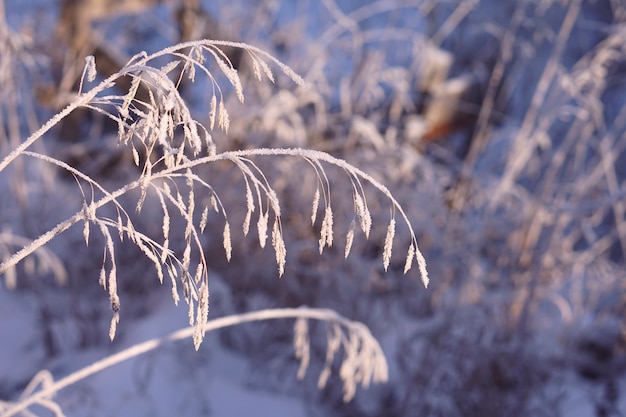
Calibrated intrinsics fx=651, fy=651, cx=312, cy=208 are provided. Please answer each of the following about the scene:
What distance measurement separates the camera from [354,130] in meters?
2.80

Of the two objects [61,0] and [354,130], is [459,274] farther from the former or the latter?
[61,0]

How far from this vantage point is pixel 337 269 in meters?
2.50

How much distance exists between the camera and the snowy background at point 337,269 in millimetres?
2164

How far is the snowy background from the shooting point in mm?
2164

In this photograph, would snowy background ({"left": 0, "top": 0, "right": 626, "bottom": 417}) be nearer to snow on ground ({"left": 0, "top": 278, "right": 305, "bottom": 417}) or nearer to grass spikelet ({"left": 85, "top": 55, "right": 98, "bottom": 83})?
snow on ground ({"left": 0, "top": 278, "right": 305, "bottom": 417})

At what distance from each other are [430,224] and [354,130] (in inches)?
20.4

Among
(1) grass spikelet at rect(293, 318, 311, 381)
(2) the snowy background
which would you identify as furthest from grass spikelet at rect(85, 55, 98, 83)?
(2) the snowy background

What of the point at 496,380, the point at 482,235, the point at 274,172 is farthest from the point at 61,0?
the point at 496,380

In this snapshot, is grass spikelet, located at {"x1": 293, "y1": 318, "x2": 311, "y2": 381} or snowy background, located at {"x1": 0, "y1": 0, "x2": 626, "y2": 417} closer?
grass spikelet, located at {"x1": 293, "y1": 318, "x2": 311, "y2": 381}

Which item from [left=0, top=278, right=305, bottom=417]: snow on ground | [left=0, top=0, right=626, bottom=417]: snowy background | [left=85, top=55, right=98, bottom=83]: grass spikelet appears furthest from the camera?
[left=0, top=0, right=626, bottom=417]: snowy background

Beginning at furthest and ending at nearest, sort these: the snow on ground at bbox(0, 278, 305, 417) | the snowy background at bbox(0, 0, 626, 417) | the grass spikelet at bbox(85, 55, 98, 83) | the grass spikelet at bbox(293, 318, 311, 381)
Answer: the snowy background at bbox(0, 0, 626, 417), the snow on ground at bbox(0, 278, 305, 417), the grass spikelet at bbox(293, 318, 311, 381), the grass spikelet at bbox(85, 55, 98, 83)

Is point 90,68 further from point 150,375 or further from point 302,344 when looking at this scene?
point 150,375

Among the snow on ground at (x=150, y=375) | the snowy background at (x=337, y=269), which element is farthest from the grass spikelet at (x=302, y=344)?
the snowy background at (x=337, y=269)

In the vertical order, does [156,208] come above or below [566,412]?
above
